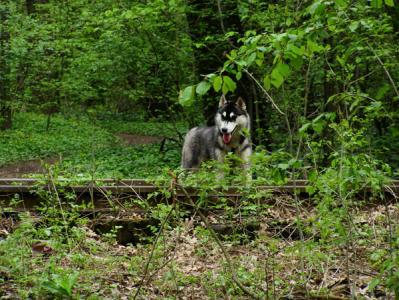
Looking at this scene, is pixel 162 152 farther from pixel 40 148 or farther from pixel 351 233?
pixel 351 233

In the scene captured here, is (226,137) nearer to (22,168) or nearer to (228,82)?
(228,82)

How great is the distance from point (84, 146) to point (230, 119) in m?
9.90

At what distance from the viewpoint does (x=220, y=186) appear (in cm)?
625

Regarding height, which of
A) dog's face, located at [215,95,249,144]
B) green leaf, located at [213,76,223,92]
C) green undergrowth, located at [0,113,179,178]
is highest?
green leaf, located at [213,76,223,92]

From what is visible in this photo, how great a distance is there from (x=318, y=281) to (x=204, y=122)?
32.3ft

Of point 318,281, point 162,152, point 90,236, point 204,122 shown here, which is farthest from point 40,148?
point 318,281

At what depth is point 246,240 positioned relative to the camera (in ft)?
21.4

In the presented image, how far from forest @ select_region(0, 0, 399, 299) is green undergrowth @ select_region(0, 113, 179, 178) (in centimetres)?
15

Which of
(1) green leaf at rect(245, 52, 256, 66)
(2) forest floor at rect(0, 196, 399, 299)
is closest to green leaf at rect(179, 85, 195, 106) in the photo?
(1) green leaf at rect(245, 52, 256, 66)

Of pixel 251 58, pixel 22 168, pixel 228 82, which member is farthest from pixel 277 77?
pixel 22 168

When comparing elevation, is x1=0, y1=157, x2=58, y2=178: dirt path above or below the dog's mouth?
below

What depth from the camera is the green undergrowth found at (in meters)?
15.4

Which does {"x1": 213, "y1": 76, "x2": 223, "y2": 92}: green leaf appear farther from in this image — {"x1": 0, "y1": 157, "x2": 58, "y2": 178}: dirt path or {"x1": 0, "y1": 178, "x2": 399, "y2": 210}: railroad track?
{"x1": 0, "y1": 157, "x2": 58, "y2": 178}: dirt path

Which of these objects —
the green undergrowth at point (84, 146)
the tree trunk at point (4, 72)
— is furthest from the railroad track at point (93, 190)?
the tree trunk at point (4, 72)
